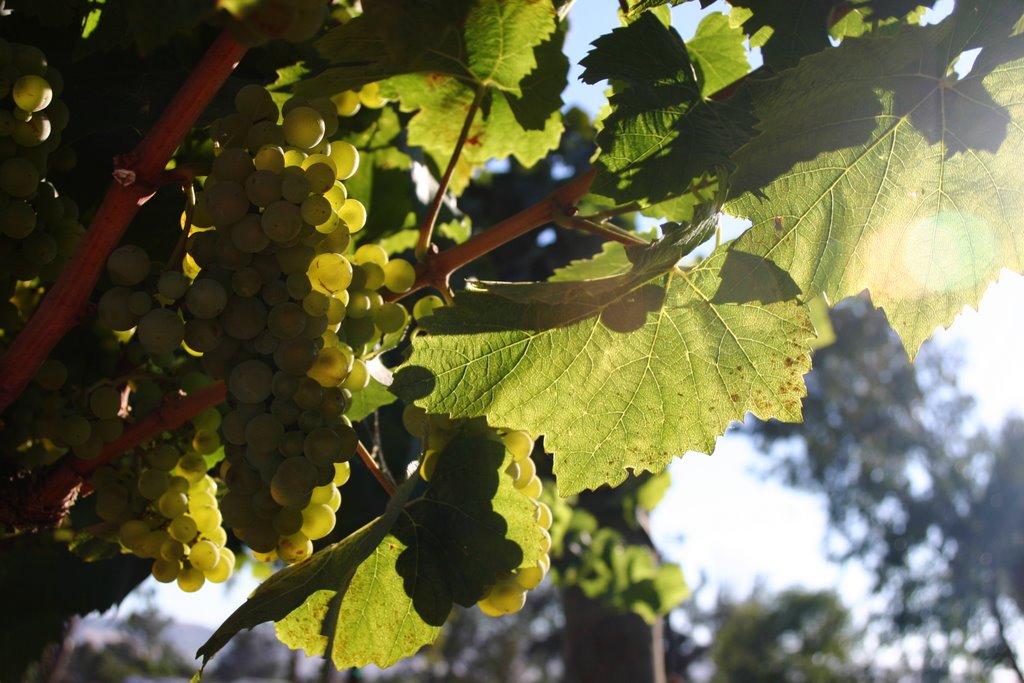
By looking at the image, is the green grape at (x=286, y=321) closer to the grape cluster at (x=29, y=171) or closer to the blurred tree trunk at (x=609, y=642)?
the grape cluster at (x=29, y=171)

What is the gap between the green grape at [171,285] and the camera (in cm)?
78

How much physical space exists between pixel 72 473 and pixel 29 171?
35 centimetres

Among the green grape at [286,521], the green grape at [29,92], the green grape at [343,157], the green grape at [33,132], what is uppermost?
the green grape at [29,92]

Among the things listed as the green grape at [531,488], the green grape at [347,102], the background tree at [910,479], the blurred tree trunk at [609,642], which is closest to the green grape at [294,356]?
the green grape at [531,488]

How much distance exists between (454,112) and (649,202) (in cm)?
40

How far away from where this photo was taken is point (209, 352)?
812 mm

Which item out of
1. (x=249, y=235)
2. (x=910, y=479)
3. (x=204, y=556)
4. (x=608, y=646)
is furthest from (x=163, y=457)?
(x=910, y=479)

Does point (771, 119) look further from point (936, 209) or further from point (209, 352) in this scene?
point (209, 352)

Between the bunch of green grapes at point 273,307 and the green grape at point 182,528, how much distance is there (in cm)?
17

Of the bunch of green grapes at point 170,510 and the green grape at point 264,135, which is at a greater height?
the green grape at point 264,135

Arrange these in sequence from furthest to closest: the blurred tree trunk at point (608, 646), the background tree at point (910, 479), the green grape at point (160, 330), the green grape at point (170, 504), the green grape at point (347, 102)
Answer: the background tree at point (910, 479) < the blurred tree trunk at point (608, 646) < the green grape at point (347, 102) < the green grape at point (170, 504) < the green grape at point (160, 330)

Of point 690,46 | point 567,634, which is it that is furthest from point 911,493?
point 690,46

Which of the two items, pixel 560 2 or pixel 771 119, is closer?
pixel 771 119

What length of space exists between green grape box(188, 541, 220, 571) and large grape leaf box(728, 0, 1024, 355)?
70 centimetres
